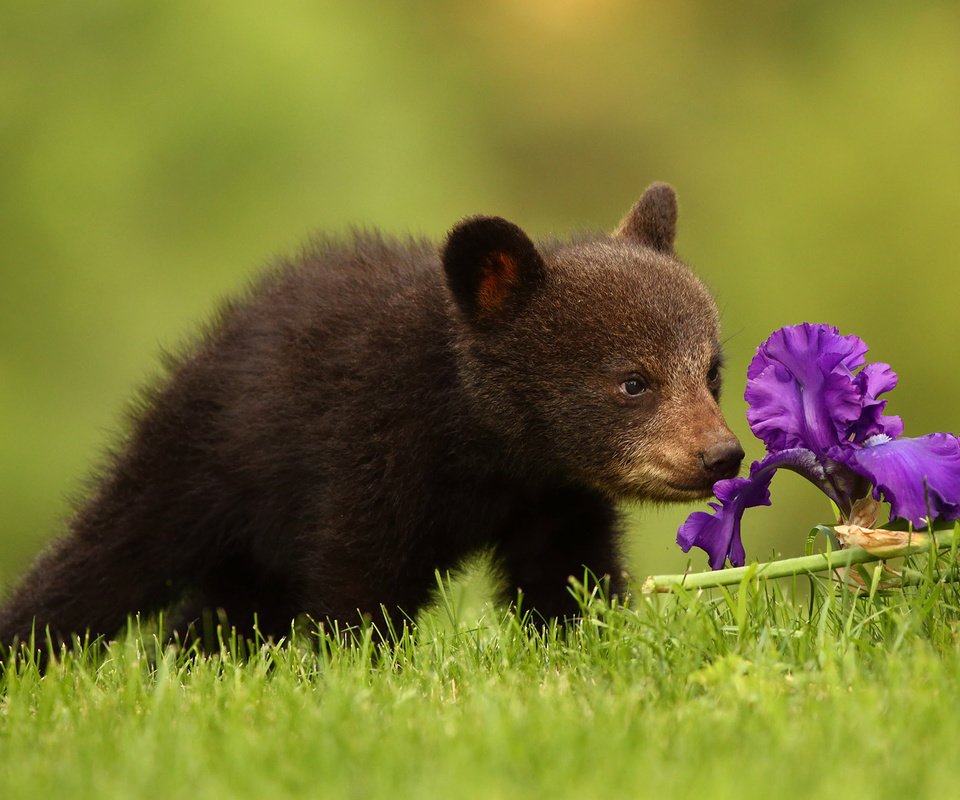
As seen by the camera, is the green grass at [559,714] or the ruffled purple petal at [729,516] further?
the ruffled purple petal at [729,516]

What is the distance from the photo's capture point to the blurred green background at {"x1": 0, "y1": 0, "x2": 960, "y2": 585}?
13547 millimetres

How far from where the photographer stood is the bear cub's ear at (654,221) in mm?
5305

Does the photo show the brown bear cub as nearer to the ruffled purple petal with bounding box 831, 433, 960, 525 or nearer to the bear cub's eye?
the bear cub's eye

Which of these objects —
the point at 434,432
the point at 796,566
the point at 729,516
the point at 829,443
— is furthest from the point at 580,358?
the point at 796,566

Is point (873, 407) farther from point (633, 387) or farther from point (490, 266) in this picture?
point (490, 266)

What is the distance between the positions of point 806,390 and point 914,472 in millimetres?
393

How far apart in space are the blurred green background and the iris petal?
8457 mm

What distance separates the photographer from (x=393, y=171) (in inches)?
550

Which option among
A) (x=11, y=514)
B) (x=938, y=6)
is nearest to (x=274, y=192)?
(x=11, y=514)

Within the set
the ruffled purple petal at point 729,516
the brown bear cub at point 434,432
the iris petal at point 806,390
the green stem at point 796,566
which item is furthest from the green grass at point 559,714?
the brown bear cub at point 434,432

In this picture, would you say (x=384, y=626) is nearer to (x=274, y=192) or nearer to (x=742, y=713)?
(x=742, y=713)

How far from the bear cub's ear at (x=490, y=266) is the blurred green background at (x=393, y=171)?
8.00m

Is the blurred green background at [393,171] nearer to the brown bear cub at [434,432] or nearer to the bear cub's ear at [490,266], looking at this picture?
the brown bear cub at [434,432]

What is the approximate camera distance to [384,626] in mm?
Answer: 4711
